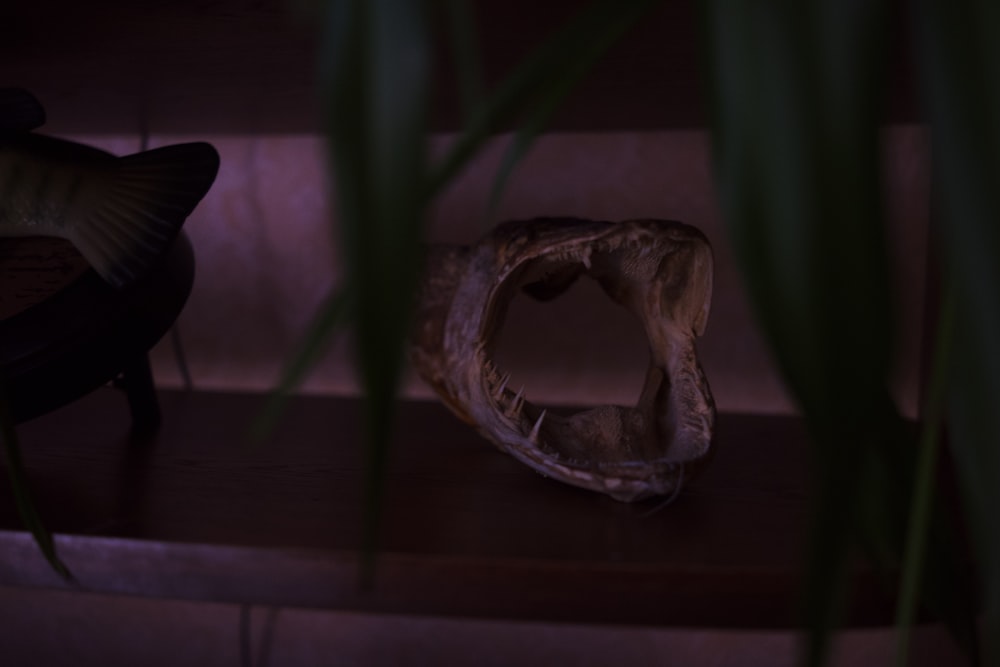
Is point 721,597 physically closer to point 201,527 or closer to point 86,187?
point 201,527

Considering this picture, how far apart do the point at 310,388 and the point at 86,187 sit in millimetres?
435

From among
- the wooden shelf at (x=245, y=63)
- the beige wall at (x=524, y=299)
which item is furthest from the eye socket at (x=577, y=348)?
the wooden shelf at (x=245, y=63)

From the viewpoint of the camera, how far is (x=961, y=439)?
0.57ft

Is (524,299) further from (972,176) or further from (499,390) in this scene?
(972,176)

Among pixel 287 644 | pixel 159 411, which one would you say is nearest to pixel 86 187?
pixel 159 411

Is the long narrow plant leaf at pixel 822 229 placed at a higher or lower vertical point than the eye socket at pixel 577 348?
higher

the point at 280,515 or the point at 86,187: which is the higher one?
the point at 86,187

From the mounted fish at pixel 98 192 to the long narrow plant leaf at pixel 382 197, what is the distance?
48 centimetres

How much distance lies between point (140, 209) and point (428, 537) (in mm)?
330

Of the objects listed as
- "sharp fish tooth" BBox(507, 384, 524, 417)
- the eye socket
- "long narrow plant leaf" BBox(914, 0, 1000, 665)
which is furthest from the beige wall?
"long narrow plant leaf" BBox(914, 0, 1000, 665)

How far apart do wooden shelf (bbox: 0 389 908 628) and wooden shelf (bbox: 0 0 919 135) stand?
0.26 meters

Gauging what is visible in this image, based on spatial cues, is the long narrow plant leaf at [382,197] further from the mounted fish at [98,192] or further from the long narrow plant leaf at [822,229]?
the mounted fish at [98,192]

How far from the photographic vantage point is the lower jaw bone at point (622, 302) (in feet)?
1.72

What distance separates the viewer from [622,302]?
26.3 inches
